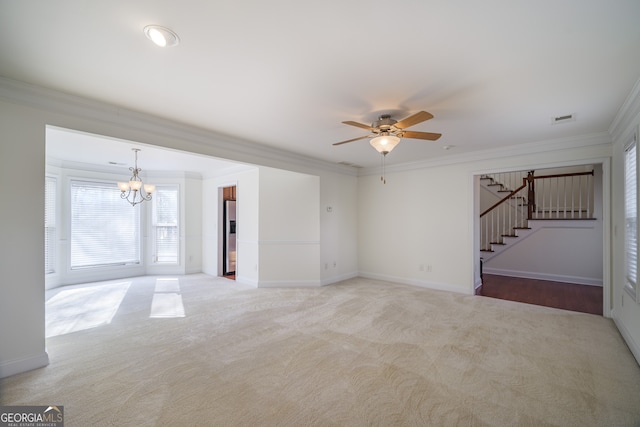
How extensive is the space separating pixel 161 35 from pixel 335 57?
3.99 ft

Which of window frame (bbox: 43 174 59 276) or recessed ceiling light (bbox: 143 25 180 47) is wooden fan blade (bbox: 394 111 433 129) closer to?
recessed ceiling light (bbox: 143 25 180 47)

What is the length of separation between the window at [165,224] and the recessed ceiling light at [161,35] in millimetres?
5962

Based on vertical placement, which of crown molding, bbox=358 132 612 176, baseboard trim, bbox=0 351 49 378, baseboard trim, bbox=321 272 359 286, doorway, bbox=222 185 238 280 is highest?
crown molding, bbox=358 132 612 176

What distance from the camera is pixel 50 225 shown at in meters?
5.61

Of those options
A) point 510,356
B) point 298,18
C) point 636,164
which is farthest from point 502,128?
point 298,18

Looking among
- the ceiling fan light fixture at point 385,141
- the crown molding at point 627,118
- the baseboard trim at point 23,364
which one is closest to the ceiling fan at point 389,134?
the ceiling fan light fixture at point 385,141

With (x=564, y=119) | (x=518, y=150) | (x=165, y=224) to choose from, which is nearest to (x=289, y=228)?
(x=165, y=224)

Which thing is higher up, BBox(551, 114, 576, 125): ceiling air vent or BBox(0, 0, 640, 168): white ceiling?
BBox(0, 0, 640, 168): white ceiling

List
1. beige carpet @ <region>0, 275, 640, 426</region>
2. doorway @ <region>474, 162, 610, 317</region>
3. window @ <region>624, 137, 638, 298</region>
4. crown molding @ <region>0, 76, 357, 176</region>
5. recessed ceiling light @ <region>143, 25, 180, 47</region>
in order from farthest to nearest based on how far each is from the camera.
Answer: doorway @ <region>474, 162, 610, 317</region> → window @ <region>624, 137, 638, 298</region> → crown molding @ <region>0, 76, 357, 176</region> → beige carpet @ <region>0, 275, 640, 426</region> → recessed ceiling light @ <region>143, 25, 180, 47</region>

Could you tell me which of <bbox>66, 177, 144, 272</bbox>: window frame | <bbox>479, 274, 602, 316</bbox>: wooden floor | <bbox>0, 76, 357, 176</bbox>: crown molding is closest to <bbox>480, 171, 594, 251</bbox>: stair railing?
<bbox>479, 274, 602, 316</bbox>: wooden floor

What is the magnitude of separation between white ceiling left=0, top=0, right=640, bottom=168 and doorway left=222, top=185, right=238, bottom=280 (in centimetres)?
407

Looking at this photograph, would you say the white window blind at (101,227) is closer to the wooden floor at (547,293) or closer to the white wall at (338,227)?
the white wall at (338,227)

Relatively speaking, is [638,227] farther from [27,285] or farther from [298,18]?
[27,285]

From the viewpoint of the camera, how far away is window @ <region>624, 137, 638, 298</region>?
2924mm
